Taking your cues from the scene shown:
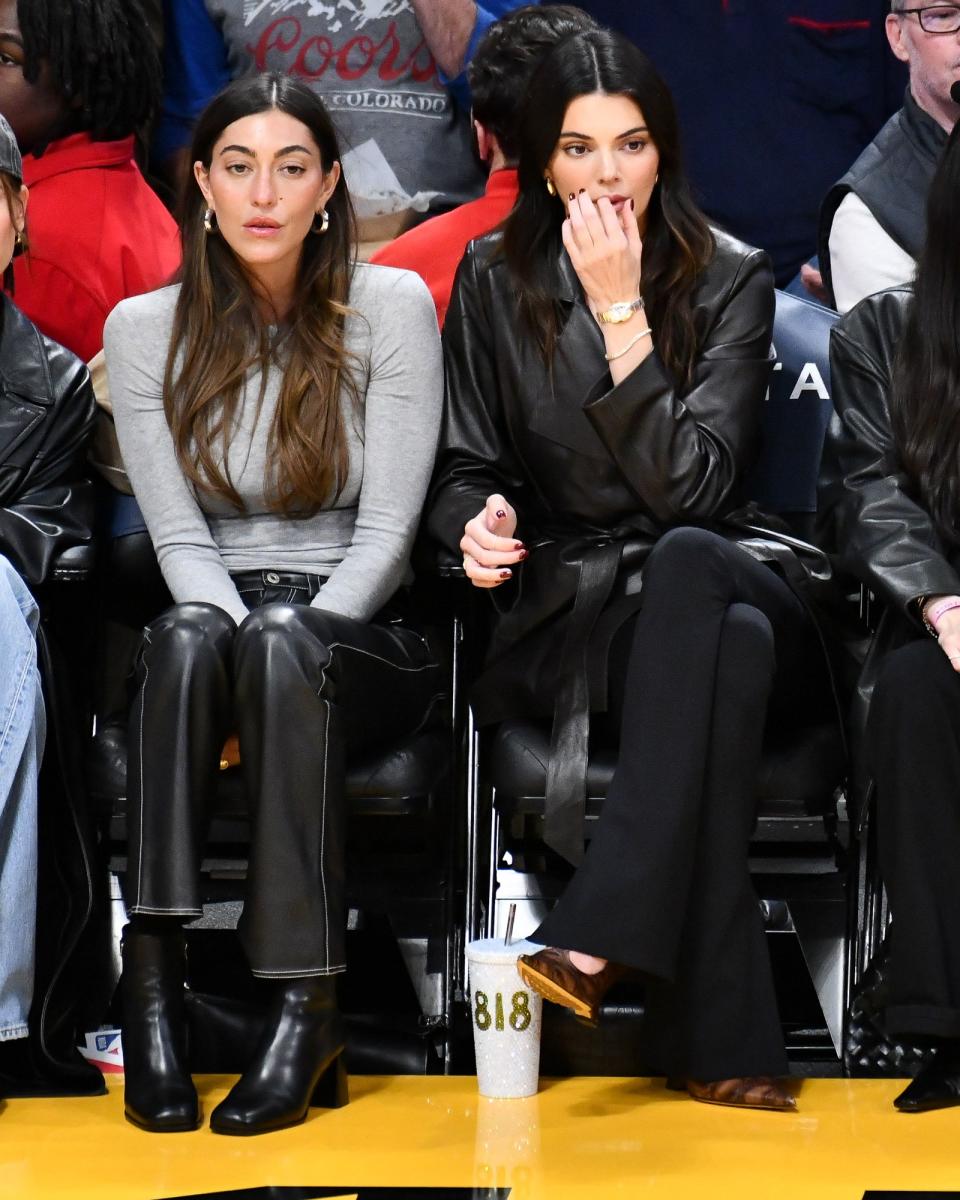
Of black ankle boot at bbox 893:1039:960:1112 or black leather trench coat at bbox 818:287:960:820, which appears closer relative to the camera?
black ankle boot at bbox 893:1039:960:1112

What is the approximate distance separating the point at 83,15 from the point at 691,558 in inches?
77.3

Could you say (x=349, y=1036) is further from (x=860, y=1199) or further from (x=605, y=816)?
(x=860, y=1199)

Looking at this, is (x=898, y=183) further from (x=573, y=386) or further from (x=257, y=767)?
(x=257, y=767)

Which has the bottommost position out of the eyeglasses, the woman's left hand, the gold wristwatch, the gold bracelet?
the gold bracelet

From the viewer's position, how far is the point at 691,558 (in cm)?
268

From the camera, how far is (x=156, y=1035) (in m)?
2.58

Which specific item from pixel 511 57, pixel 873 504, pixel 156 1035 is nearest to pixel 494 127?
pixel 511 57

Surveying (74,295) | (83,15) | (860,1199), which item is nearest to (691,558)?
(860,1199)

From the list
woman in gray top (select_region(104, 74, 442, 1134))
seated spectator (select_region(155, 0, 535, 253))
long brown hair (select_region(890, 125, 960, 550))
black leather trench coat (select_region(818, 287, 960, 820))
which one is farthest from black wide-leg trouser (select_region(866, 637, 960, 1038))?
seated spectator (select_region(155, 0, 535, 253))

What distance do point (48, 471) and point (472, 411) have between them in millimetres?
697

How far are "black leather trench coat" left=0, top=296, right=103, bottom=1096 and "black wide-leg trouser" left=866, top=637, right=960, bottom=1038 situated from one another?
1153 mm

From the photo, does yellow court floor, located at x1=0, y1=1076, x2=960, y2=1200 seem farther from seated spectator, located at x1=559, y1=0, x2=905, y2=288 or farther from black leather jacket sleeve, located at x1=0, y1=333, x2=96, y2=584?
seated spectator, located at x1=559, y1=0, x2=905, y2=288

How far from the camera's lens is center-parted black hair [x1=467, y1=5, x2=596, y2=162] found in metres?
3.59

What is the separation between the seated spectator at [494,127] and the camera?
3598mm
